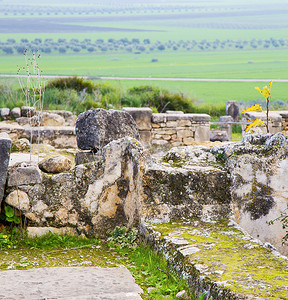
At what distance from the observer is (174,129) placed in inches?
520

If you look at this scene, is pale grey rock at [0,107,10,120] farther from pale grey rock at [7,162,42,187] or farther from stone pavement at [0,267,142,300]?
stone pavement at [0,267,142,300]

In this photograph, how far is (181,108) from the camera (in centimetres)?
1955

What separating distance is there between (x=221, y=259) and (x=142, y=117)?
29.9ft

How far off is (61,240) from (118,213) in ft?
1.95

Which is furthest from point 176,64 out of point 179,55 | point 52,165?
point 52,165

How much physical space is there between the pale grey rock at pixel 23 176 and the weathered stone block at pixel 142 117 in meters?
7.83

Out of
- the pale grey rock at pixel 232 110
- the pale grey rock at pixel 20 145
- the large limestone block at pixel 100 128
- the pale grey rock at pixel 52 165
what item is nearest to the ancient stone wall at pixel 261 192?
the pale grey rock at pixel 52 165

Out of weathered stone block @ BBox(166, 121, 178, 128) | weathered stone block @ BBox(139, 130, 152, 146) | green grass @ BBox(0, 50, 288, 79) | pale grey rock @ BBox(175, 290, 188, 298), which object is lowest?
pale grey rock @ BBox(175, 290, 188, 298)

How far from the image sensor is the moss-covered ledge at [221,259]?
3365 millimetres

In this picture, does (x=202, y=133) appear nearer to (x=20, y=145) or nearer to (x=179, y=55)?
(x=20, y=145)

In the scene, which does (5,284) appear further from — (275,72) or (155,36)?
(155,36)

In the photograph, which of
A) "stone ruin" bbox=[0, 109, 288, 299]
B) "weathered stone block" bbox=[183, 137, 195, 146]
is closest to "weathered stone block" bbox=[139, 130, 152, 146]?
"weathered stone block" bbox=[183, 137, 195, 146]

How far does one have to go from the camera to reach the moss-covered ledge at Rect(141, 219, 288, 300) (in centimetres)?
337

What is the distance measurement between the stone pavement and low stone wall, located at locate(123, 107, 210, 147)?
885 cm
